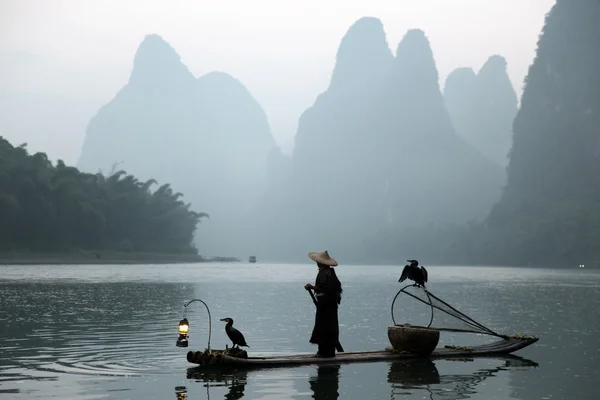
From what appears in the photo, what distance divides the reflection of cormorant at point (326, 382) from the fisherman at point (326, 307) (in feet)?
1.43

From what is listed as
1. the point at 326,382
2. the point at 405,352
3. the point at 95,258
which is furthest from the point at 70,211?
the point at 326,382

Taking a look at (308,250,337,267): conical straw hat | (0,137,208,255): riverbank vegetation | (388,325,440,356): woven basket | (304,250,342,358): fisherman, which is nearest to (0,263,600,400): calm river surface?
(388,325,440,356): woven basket

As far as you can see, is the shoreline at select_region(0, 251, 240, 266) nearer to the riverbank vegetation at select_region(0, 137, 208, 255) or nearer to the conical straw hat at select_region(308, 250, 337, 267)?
the riverbank vegetation at select_region(0, 137, 208, 255)

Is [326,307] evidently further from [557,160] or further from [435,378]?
[557,160]

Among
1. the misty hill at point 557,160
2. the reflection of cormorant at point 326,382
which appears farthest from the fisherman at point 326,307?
the misty hill at point 557,160

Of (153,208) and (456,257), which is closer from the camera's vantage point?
(153,208)

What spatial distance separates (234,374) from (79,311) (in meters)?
16.9

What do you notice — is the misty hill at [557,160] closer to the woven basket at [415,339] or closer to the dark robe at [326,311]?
the woven basket at [415,339]

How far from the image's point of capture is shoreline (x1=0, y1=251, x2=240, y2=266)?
291 feet

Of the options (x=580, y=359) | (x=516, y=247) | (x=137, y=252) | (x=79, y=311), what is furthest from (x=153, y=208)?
(x=580, y=359)

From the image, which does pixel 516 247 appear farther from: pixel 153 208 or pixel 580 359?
pixel 580 359

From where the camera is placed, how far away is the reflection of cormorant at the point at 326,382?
12.6 metres

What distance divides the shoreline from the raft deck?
76506 mm

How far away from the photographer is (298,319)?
95.5 feet
